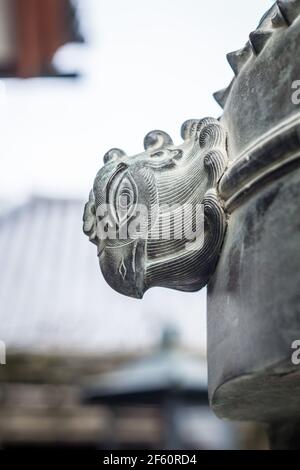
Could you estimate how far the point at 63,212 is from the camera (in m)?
19.1

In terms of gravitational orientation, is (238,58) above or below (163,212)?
above

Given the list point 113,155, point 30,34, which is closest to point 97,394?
point 30,34

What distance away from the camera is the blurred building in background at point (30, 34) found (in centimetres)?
431

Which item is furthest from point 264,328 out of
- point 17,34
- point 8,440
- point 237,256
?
point 8,440

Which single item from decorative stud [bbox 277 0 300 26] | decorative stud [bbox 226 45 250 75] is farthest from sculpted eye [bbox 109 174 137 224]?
decorative stud [bbox 277 0 300 26]

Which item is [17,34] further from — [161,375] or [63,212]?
[63,212]

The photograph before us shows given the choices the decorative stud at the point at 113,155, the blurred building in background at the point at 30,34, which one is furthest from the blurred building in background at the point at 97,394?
the decorative stud at the point at 113,155

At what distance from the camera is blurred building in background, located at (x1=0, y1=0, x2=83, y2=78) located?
4.31m

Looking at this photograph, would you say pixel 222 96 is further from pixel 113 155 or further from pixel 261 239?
pixel 261 239

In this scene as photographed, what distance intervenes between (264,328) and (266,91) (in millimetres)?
446

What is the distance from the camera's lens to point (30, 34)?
4.35m

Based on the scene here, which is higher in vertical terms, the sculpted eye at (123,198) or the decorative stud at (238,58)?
the decorative stud at (238,58)

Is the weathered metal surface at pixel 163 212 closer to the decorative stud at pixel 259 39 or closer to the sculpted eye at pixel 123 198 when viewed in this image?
the sculpted eye at pixel 123 198

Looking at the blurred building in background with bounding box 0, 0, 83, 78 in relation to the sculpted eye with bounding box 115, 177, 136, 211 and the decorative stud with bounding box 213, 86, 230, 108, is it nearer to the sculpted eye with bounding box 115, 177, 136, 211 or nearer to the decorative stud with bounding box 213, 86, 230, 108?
the decorative stud with bounding box 213, 86, 230, 108
